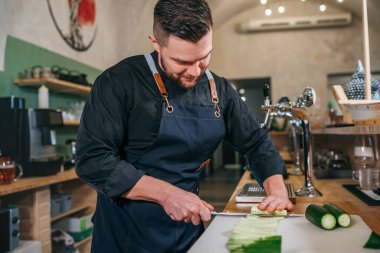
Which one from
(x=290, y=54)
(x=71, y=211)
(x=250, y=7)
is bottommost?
(x=71, y=211)

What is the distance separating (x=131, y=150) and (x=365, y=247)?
831mm

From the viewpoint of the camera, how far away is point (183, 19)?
1249 millimetres

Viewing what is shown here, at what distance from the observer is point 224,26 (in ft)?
31.2

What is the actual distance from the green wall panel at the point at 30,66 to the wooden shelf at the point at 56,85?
8 cm

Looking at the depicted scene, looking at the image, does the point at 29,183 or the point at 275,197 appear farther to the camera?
the point at 29,183

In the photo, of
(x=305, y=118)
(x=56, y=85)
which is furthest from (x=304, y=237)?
(x=56, y=85)

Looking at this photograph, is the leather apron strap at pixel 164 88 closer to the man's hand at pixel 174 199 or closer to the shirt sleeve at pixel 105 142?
the shirt sleeve at pixel 105 142

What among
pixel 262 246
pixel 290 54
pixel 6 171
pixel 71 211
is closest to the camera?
pixel 262 246

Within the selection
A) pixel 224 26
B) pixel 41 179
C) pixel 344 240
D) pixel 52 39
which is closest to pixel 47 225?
pixel 41 179

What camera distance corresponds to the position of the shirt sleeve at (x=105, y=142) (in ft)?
4.00

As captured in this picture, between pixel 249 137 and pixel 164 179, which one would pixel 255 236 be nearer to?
pixel 164 179

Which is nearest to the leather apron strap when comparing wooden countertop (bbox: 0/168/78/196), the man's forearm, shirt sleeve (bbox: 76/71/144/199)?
shirt sleeve (bbox: 76/71/144/199)

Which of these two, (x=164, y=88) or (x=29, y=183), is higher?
(x=164, y=88)

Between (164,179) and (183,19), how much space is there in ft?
1.90
